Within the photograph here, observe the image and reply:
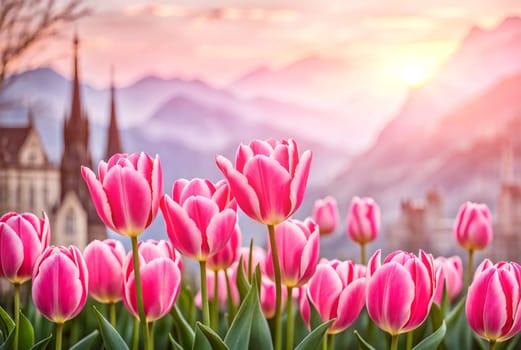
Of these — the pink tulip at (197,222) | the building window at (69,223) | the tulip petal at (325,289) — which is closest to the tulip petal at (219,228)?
the pink tulip at (197,222)

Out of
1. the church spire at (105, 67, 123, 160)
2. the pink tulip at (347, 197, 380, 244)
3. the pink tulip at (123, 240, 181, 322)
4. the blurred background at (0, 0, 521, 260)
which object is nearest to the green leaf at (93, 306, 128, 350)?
the pink tulip at (123, 240, 181, 322)

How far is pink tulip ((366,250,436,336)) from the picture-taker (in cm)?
62

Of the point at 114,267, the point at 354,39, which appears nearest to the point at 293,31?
the point at 354,39

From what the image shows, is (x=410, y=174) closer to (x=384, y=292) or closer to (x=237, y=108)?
(x=237, y=108)

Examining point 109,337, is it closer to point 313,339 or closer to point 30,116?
point 313,339

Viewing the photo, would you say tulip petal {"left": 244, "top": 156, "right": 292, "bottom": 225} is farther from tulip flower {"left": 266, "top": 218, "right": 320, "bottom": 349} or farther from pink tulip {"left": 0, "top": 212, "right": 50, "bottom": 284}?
pink tulip {"left": 0, "top": 212, "right": 50, "bottom": 284}

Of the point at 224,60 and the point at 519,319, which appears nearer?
the point at 519,319

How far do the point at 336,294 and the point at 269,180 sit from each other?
0.42ft

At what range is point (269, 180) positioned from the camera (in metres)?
0.61

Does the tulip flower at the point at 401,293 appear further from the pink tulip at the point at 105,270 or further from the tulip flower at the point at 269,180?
the pink tulip at the point at 105,270

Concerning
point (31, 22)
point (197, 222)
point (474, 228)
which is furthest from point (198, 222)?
point (31, 22)

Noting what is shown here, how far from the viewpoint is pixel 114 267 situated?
74 cm

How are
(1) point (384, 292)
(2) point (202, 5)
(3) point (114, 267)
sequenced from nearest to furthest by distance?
(1) point (384, 292), (3) point (114, 267), (2) point (202, 5)

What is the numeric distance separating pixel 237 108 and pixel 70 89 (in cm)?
55
